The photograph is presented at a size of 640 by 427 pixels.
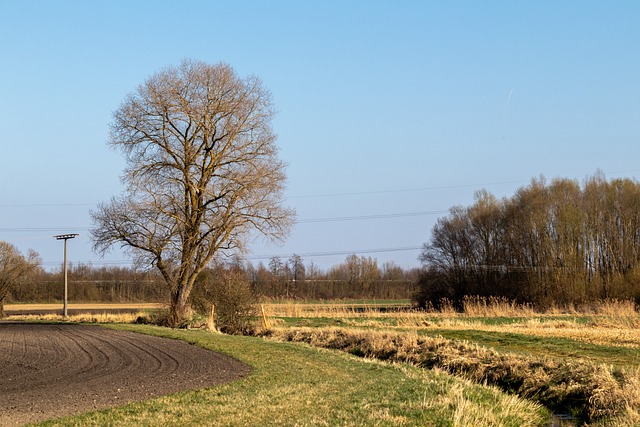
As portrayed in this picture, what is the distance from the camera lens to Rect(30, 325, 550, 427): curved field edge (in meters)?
10.8

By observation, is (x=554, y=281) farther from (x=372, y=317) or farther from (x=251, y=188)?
(x=251, y=188)

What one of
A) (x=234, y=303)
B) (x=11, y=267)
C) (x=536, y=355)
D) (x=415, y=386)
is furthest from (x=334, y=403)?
(x=11, y=267)

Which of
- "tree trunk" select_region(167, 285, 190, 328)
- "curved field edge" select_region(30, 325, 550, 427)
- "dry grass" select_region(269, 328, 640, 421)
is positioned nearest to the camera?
"curved field edge" select_region(30, 325, 550, 427)

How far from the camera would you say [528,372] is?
17062mm

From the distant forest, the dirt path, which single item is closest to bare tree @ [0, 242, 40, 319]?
the distant forest

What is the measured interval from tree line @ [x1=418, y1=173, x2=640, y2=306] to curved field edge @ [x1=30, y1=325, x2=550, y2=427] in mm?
51838

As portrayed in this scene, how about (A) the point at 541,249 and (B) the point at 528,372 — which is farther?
(A) the point at 541,249

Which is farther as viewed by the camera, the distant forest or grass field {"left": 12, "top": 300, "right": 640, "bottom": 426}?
the distant forest

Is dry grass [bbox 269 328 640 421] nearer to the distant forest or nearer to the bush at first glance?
the bush

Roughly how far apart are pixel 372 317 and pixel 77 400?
32.0 m

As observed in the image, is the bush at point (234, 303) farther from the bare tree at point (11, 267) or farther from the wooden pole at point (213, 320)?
the bare tree at point (11, 267)

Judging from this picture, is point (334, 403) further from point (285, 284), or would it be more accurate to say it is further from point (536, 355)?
point (285, 284)

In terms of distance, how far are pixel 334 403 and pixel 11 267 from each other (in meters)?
59.6

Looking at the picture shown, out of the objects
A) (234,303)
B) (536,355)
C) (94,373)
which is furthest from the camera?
(234,303)
